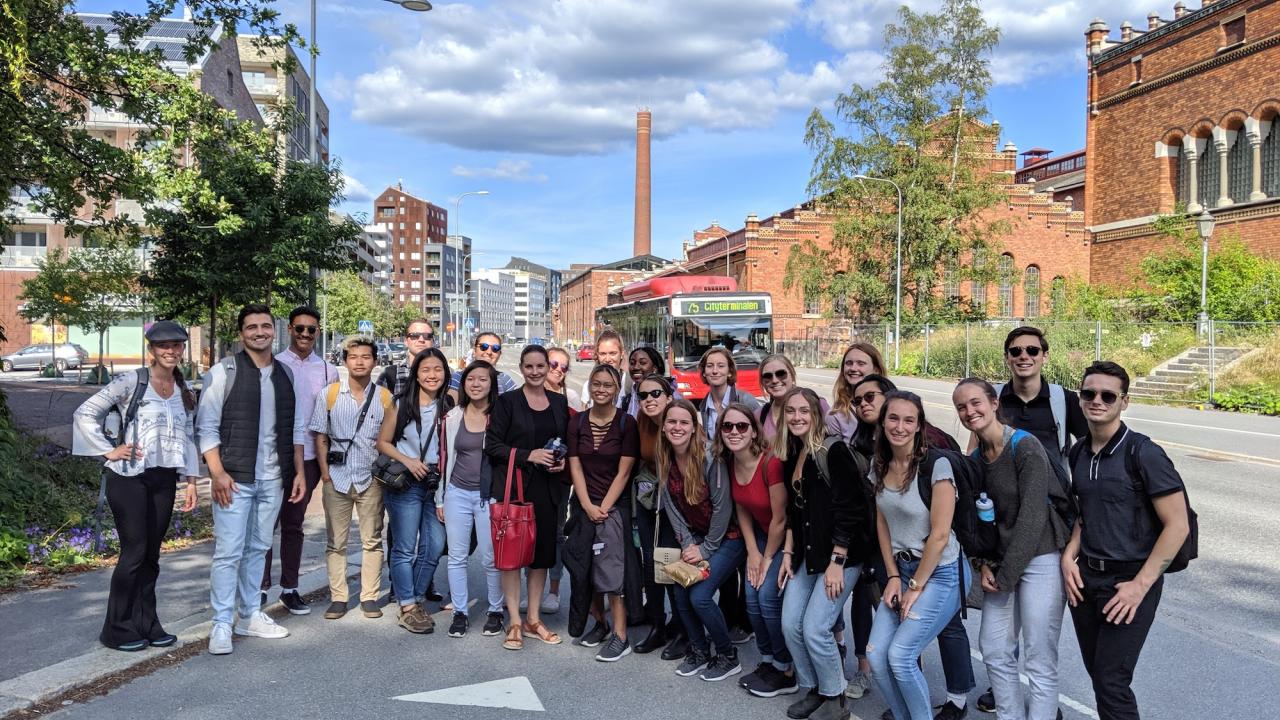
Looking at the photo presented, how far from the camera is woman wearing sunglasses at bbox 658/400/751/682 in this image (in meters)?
5.13

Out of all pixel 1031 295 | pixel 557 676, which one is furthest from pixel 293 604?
pixel 1031 295

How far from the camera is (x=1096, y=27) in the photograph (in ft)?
144

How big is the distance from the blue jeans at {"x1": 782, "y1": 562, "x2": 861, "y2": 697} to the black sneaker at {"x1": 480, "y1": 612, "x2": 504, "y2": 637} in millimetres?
2021

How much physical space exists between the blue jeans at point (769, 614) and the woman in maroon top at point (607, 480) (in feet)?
2.80

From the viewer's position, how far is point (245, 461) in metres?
5.48

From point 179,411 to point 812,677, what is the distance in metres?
3.86

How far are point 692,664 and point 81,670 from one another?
3.28m

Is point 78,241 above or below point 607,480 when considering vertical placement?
above

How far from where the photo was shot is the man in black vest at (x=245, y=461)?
5.42m

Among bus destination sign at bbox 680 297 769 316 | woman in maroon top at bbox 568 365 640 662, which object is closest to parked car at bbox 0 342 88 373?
bus destination sign at bbox 680 297 769 316

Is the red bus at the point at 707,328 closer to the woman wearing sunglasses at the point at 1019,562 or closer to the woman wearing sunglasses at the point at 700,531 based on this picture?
the woman wearing sunglasses at the point at 700,531

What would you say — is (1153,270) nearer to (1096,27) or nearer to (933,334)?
(933,334)

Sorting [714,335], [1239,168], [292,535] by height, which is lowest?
[292,535]

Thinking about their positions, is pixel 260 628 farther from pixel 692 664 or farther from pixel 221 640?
pixel 692 664
